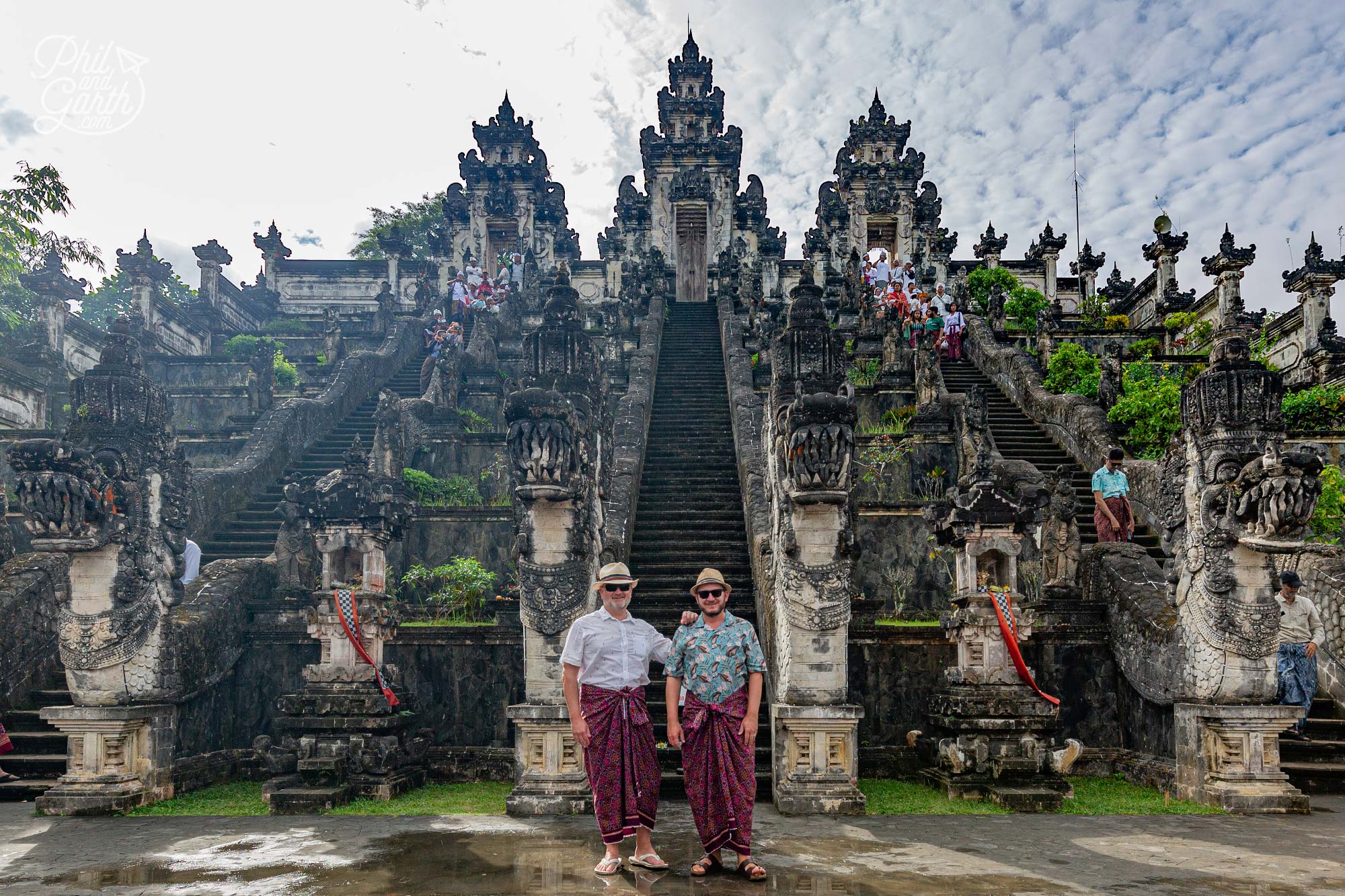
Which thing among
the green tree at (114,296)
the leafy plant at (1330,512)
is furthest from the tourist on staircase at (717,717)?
the green tree at (114,296)

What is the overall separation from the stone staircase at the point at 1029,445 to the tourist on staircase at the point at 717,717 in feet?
25.5

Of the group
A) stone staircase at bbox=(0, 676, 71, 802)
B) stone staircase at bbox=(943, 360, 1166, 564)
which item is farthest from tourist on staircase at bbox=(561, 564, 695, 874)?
stone staircase at bbox=(943, 360, 1166, 564)

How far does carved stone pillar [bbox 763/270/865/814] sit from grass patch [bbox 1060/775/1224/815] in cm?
198

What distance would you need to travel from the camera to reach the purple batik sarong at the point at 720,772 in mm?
5465

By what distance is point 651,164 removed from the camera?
32.7m

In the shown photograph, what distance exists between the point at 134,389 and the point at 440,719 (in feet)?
14.1

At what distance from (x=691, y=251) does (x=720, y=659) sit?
27985 mm

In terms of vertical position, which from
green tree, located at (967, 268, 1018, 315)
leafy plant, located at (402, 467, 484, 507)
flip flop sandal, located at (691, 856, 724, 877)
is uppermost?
green tree, located at (967, 268, 1018, 315)

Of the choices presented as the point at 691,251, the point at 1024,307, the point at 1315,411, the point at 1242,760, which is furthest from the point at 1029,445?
the point at 691,251

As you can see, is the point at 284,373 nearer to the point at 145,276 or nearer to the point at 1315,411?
the point at 145,276

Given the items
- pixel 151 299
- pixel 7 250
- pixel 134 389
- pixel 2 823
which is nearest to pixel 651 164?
pixel 151 299

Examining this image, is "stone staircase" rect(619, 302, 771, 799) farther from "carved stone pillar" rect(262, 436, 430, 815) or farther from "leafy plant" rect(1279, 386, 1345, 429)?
"leafy plant" rect(1279, 386, 1345, 429)

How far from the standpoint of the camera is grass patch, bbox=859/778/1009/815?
7477mm

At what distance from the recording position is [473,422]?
17.3 metres
